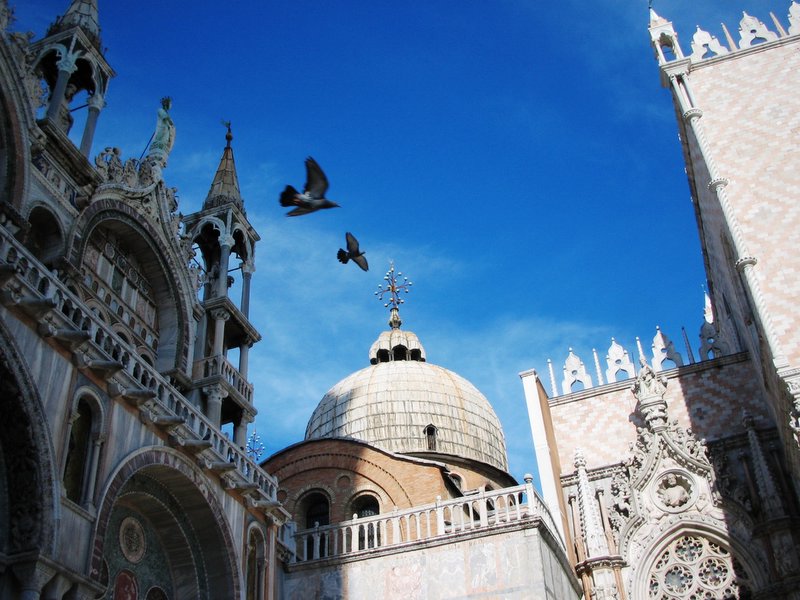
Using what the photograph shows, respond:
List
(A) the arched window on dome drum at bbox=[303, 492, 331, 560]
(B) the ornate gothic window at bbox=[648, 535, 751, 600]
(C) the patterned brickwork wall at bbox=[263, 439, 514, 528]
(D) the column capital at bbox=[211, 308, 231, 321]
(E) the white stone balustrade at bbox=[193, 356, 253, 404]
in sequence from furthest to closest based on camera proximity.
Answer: (A) the arched window on dome drum at bbox=[303, 492, 331, 560]
(C) the patterned brickwork wall at bbox=[263, 439, 514, 528]
(D) the column capital at bbox=[211, 308, 231, 321]
(B) the ornate gothic window at bbox=[648, 535, 751, 600]
(E) the white stone balustrade at bbox=[193, 356, 253, 404]

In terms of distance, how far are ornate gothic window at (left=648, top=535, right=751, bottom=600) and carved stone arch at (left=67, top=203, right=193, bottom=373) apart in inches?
410

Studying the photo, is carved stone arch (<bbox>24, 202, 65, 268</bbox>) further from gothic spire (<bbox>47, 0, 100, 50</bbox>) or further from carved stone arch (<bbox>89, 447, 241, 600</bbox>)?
gothic spire (<bbox>47, 0, 100, 50</bbox>)

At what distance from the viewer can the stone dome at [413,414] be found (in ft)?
100

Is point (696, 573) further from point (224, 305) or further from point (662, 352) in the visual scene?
point (224, 305)

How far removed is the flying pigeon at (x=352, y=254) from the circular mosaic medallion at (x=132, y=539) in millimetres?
4863

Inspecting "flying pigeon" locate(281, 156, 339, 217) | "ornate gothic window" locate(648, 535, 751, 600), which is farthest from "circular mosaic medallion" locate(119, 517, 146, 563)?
"ornate gothic window" locate(648, 535, 751, 600)

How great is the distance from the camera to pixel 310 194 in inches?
498

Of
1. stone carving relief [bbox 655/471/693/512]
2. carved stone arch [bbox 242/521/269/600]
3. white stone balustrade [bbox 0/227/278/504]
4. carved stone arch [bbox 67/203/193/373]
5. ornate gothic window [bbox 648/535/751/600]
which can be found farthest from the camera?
stone carving relief [bbox 655/471/693/512]

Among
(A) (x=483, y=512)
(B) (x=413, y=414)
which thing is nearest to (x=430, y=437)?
(B) (x=413, y=414)

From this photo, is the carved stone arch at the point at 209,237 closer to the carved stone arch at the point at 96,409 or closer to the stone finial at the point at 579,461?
the carved stone arch at the point at 96,409

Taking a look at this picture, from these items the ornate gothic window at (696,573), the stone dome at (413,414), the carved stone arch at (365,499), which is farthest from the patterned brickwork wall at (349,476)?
the ornate gothic window at (696,573)

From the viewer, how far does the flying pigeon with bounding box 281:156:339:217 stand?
12.5 meters

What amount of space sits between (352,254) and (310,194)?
56.9 inches

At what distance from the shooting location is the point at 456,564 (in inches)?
600
